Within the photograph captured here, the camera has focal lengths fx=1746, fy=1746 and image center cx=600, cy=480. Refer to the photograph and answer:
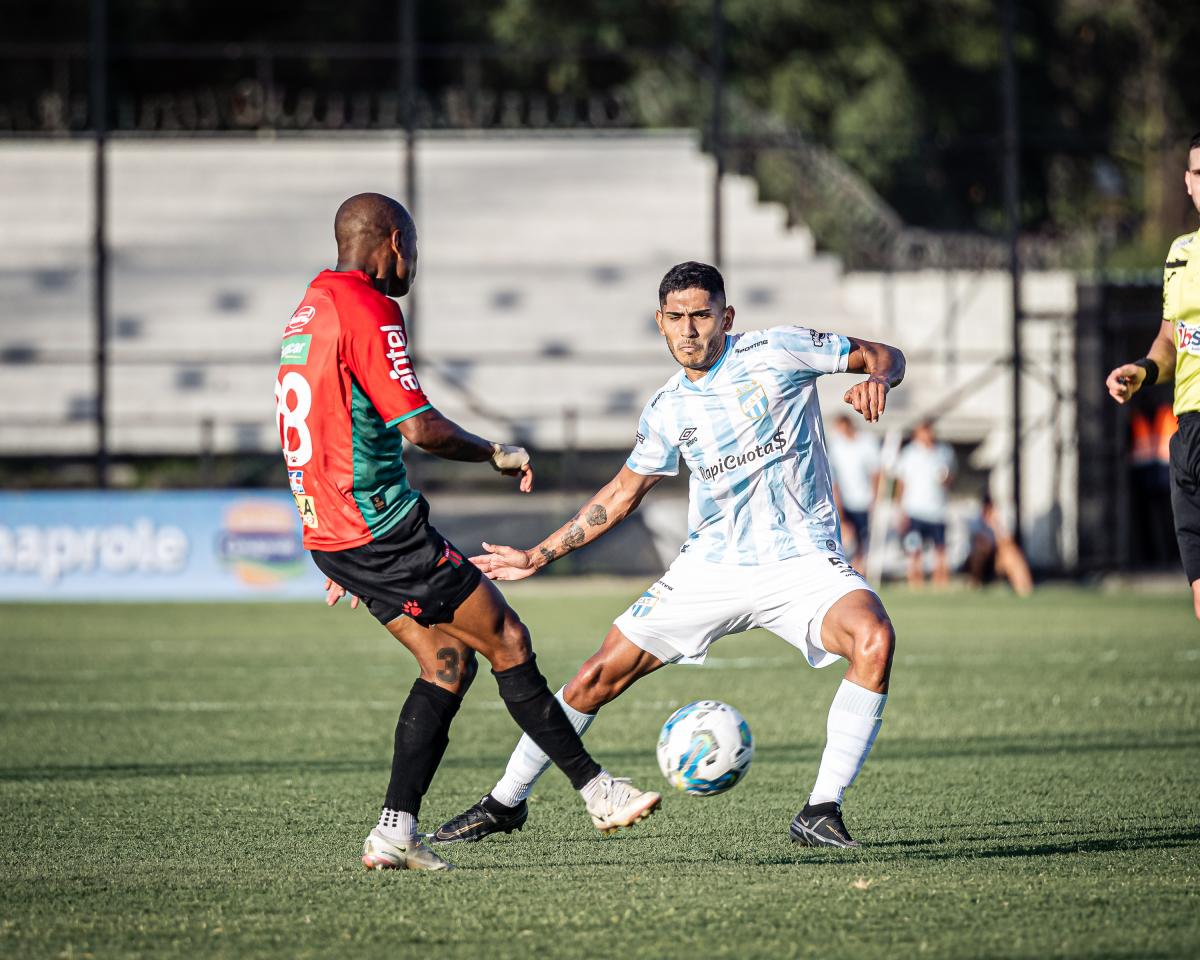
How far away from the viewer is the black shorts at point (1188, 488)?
628cm

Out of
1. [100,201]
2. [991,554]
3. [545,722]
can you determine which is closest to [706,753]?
[545,722]

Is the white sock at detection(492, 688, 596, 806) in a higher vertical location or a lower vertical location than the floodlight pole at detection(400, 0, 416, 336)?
lower

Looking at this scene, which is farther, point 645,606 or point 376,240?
point 645,606

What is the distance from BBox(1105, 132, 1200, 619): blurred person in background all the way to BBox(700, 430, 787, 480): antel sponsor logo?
→ 1.19 m

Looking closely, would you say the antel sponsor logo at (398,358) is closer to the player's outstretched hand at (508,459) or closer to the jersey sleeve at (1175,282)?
the player's outstretched hand at (508,459)

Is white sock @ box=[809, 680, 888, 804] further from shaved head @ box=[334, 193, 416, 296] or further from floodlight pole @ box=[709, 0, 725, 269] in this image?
floodlight pole @ box=[709, 0, 725, 269]

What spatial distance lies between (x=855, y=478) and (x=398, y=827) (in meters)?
15.9

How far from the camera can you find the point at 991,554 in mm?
21781

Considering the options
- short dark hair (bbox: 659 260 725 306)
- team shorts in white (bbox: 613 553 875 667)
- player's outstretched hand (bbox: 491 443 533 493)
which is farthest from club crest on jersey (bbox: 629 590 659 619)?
short dark hair (bbox: 659 260 725 306)

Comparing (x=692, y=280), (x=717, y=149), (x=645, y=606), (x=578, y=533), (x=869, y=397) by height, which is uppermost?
(x=717, y=149)

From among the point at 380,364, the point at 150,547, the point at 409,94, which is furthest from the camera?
the point at 409,94

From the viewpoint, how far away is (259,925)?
489 cm

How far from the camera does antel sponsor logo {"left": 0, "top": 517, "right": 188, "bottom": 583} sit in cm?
1983

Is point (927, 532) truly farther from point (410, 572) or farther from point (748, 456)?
point (410, 572)
